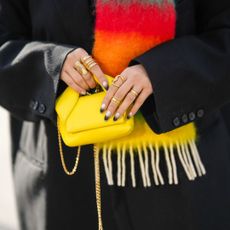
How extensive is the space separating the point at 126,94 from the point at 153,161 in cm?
22

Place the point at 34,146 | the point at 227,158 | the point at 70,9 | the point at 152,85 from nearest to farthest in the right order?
the point at 152,85 < the point at 70,9 < the point at 227,158 < the point at 34,146

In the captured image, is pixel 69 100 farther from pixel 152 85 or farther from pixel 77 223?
pixel 77 223

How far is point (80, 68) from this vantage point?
1.43m

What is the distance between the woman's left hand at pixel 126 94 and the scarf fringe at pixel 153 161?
0.51 ft

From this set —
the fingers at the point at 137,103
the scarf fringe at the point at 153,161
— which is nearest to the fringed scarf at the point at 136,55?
the scarf fringe at the point at 153,161

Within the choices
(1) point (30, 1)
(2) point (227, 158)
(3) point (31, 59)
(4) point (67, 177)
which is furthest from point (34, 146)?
(2) point (227, 158)

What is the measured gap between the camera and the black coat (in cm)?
144

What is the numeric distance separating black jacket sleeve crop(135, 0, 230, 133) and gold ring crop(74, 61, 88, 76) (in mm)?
136

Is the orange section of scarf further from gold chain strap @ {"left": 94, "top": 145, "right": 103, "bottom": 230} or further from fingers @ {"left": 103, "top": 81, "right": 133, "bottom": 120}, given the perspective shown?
gold chain strap @ {"left": 94, "top": 145, "right": 103, "bottom": 230}

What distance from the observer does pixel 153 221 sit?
156 centimetres

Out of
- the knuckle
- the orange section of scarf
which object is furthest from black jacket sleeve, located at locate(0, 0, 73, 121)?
the knuckle

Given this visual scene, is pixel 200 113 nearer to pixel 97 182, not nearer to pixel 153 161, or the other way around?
pixel 153 161

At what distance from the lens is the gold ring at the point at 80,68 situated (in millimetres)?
1417

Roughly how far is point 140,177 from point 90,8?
18.5 inches
